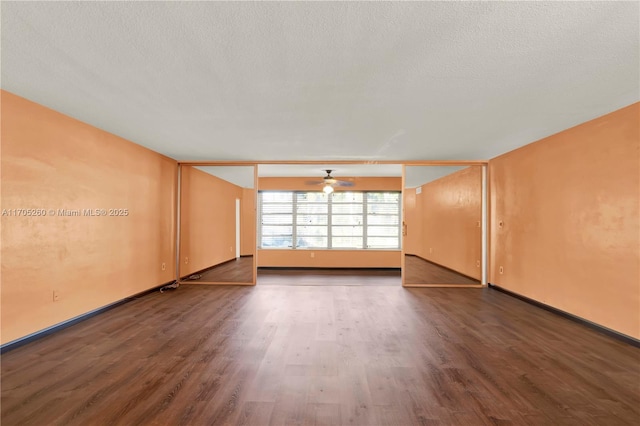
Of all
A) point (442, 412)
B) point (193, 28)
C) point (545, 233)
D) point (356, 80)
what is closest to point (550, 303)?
point (545, 233)

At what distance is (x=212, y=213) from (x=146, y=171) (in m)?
2.74

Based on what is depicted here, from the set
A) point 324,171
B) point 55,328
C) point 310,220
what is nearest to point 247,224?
point 310,220

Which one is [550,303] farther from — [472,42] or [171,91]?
[171,91]

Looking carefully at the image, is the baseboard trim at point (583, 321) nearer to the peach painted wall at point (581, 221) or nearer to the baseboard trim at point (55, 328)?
the peach painted wall at point (581, 221)

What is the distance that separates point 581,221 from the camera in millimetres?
3414

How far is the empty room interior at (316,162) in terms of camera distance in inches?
68.7

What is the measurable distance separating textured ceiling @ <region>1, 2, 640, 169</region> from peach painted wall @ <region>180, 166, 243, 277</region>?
282 cm

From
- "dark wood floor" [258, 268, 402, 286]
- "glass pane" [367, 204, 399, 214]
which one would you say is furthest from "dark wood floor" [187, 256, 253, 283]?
"glass pane" [367, 204, 399, 214]

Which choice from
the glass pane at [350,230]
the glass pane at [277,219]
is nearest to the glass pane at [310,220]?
the glass pane at [277,219]

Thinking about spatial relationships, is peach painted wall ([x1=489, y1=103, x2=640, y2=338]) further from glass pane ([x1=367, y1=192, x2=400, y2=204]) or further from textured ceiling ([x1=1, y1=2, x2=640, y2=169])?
glass pane ([x1=367, y1=192, x2=400, y2=204])

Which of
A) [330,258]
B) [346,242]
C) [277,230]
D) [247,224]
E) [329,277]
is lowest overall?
[329,277]

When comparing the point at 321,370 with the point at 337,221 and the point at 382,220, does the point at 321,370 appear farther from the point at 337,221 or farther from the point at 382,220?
the point at 382,220

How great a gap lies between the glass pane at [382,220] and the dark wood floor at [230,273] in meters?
3.58

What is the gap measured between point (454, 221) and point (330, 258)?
11.1ft
